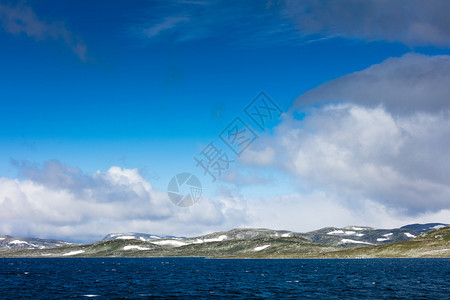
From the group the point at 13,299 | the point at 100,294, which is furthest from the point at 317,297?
the point at 13,299

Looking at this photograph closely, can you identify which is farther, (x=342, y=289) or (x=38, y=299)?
(x=342, y=289)

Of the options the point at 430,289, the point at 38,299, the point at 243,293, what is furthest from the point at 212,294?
the point at 430,289

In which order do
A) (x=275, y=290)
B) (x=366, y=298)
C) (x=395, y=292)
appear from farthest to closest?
(x=275, y=290), (x=395, y=292), (x=366, y=298)

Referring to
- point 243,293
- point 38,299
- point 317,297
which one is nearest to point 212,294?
point 243,293

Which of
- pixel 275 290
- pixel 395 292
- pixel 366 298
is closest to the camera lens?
pixel 366 298

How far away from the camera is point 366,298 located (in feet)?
254

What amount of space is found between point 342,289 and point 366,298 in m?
18.4

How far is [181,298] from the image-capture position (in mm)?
80688

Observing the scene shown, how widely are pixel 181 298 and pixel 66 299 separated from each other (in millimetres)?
23088

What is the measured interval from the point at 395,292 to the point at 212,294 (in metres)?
40.3

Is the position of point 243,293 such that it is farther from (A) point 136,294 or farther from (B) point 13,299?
(B) point 13,299

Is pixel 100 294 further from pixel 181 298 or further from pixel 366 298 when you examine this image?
pixel 366 298

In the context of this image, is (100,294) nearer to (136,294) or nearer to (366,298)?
(136,294)

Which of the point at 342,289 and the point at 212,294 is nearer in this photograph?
the point at 212,294
